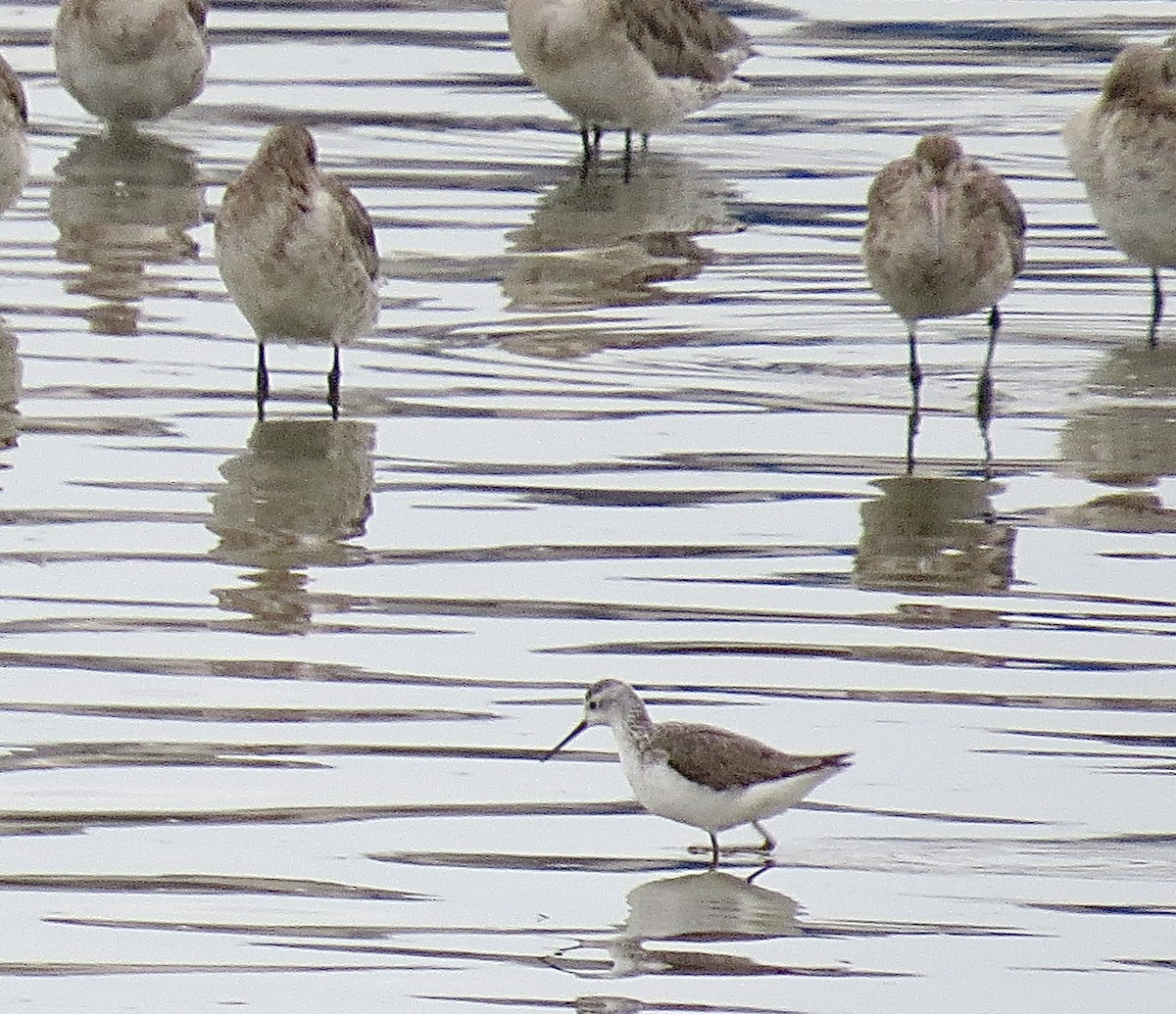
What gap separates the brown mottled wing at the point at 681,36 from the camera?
1841 cm

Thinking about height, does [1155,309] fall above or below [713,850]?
above

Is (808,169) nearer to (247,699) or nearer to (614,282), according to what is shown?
(614,282)

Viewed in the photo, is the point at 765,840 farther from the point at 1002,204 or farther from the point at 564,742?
the point at 1002,204

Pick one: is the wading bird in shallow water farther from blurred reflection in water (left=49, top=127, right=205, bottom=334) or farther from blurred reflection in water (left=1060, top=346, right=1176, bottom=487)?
blurred reflection in water (left=49, top=127, right=205, bottom=334)

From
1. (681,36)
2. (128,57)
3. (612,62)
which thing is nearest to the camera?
(612,62)

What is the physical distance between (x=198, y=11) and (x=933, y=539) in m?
9.63

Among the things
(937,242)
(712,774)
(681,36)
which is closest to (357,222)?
(937,242)

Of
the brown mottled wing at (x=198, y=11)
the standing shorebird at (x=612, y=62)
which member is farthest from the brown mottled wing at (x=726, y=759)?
the brown mottled wing at (x=198, y=11)

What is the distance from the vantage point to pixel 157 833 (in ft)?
24.8

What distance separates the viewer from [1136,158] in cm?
1420

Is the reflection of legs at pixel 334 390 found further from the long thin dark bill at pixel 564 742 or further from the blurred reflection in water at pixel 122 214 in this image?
the long thin dark bill at pixel 564 742

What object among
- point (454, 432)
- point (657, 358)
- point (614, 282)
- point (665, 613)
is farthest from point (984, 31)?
point (665, 613)

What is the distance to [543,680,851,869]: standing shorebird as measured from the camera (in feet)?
24.8

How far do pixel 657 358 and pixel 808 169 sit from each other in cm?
513
